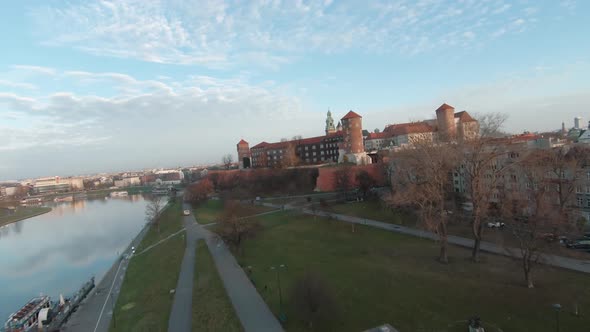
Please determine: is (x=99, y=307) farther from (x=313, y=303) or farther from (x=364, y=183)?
(x=364, y=183)

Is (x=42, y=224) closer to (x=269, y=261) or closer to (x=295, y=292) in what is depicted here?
(x=269, y=261)

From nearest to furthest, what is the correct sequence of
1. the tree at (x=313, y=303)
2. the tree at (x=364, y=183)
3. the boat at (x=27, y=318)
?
the tree at (x=313, y=303) < the boat at (x=27, y=318) < the tree at (x=364, y=183)

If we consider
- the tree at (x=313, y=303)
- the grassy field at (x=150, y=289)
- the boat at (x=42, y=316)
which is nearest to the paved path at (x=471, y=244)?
the tree at (x=313, y=303)

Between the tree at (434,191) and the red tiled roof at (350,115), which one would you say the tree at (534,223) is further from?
the red tiled roof at (350,115)

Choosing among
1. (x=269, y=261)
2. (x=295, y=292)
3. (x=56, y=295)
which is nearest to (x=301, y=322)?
(x=295, y=292)

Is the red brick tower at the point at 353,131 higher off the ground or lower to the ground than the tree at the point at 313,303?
higher

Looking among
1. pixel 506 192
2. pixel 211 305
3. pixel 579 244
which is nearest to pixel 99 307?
pixel 211 305

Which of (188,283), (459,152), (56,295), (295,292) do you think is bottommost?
(56,295)
